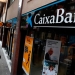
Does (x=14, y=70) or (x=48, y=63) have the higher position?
(x=48, y=63)

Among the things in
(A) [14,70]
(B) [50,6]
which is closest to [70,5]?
(B) [50,6]

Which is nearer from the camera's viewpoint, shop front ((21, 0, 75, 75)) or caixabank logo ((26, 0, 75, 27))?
caixabank logo ((26, 0, 75, 27))

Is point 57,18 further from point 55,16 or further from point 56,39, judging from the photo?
point 56,39

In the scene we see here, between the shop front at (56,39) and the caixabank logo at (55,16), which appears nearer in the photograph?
the caixabank logo at (55,16)

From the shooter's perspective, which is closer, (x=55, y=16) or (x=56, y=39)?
(x=55, y=16)

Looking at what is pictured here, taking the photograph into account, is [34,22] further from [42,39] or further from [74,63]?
[74,63]

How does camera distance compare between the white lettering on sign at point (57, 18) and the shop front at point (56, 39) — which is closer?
the white lettering on sign at point (57, 18)

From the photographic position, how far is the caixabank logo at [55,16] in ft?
12.2

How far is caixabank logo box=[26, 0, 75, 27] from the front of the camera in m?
3.72

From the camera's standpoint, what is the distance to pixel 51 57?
530 cm

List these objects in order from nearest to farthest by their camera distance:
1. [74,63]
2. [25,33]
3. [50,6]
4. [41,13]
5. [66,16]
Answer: [66,16] → [74,63] → [50,6] → [41,13] → [25,33]

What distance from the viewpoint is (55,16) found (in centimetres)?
430

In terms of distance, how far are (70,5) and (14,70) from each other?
548 cm

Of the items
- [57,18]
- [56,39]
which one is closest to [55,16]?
[57,18]
